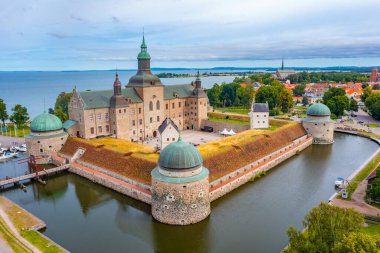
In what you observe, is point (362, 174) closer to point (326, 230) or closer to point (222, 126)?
point (326, 230)

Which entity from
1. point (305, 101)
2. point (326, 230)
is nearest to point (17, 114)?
point (326, 230)

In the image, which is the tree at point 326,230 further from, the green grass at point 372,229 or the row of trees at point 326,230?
the green grass at point 372,229

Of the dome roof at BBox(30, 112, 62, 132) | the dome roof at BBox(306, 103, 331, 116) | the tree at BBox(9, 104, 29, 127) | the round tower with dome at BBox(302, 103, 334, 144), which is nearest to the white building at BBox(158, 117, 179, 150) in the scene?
the dome roof at BBox(30, 112, 62, 132)

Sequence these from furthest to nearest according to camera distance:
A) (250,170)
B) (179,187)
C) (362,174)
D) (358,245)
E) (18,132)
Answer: (18,132)
(250,170)
(362,174)
(179,187)
(358,245)

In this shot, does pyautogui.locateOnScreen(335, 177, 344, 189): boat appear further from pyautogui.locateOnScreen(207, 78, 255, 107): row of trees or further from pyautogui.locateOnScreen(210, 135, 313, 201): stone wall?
pyautogui.locateOnScreen(207, 78, 255, 107): row of trees

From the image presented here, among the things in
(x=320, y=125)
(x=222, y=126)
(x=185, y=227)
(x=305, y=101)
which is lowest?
(x=185, y=227)

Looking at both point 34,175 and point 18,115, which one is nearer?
point 34,175
